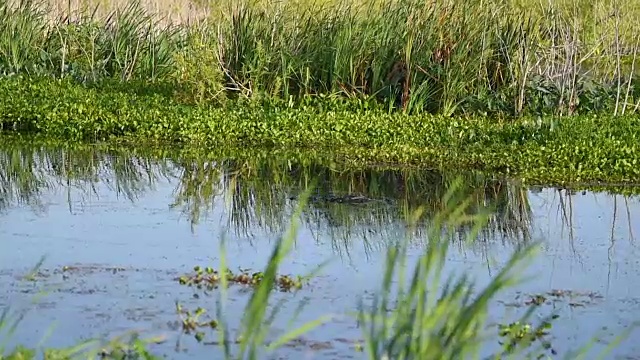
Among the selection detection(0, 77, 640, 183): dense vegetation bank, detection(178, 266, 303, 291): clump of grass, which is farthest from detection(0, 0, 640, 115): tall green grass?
detection(178, 266, 303, 291): clump of grass

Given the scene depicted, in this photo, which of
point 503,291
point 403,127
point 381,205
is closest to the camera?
point 503,291

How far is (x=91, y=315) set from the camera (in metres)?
7.05

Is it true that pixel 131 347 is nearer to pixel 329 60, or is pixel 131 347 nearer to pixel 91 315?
pixel 91 315

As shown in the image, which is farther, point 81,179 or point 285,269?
point 81,179

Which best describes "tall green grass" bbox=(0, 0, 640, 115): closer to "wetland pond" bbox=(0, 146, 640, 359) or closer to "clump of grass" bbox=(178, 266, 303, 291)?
"wetland pond" bbox=(0, 146, 640, 359)

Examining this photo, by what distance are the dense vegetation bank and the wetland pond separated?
0.65m

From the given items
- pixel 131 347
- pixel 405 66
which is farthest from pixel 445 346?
pixel 405 66

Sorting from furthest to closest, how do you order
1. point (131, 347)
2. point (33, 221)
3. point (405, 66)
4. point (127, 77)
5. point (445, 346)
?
point (127, 77) → point (405, 66) → point (33, 221) → point (131, 347) → point (445, 346)

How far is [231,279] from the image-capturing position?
25.9 feet

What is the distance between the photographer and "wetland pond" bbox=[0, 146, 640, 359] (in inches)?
278

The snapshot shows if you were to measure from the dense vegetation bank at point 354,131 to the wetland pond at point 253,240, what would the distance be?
2.12 ft

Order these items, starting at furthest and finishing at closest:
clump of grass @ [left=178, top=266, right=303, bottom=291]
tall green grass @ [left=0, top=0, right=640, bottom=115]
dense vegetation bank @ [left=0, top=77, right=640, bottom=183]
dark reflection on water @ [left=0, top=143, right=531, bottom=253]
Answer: tall green grass @ [left=0, top=0, right=640, bottom=115], dense vegetation bank @ [left=0, top=77, right=640, bottom=183], dark reflection on water @ [left=0, top=143, right=531, bottom=253], clump of grass @ [left=178, top=266, right=303, bottom=291]

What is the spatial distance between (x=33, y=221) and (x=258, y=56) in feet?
19.3

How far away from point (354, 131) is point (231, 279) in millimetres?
5853
